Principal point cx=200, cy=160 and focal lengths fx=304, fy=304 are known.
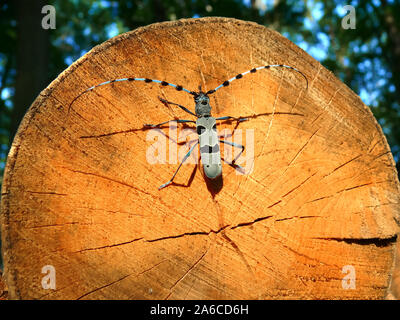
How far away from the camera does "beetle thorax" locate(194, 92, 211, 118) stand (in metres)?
2.34

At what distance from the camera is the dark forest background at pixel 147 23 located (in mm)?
6043

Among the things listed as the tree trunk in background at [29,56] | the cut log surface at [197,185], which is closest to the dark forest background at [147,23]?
the tree trunk in background at [29,56]

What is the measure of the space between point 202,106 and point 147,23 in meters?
5.79

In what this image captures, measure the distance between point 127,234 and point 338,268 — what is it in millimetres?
1542

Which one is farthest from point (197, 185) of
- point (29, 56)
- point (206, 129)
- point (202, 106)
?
point (29, 56)

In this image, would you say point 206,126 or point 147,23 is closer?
point 206,126

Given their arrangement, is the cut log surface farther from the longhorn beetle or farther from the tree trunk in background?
the tree trunk in background

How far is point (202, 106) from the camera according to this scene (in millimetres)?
2334

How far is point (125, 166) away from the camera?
2172 mm

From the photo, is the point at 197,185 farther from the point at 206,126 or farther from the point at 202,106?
the point at 202,106

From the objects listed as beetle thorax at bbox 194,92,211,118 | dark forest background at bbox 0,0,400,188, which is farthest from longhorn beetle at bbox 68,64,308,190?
dark forest background at bbox 0,0,400,188

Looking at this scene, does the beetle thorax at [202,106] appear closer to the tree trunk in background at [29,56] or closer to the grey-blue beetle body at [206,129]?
the grey-blue beetle body at [206,129]

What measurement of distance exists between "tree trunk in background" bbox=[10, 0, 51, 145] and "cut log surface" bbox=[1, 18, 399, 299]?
3.97 meters

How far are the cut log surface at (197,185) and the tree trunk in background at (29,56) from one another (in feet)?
13.0
